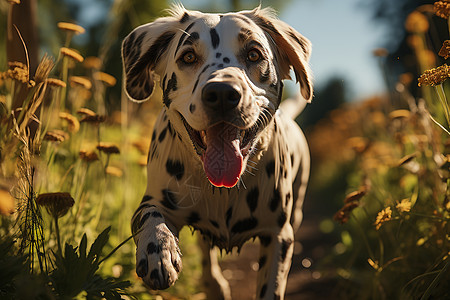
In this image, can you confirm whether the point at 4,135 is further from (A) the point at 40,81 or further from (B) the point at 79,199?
(B) the point at 79,199

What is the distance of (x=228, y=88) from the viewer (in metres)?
1.98

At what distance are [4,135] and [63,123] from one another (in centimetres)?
93

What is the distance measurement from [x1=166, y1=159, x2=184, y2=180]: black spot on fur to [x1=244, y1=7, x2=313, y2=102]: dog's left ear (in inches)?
31.5

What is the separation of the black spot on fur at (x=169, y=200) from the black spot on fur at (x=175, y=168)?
3.9 inches

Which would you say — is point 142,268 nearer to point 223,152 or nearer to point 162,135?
point 223,152

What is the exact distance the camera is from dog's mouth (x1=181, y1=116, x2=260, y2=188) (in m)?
2.16

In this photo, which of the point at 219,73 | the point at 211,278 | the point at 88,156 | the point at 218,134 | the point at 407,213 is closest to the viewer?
the point at 219,73

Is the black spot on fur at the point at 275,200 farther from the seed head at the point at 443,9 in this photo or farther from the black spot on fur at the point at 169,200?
the seed head at the point at 443,9

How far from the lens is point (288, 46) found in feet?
8.38

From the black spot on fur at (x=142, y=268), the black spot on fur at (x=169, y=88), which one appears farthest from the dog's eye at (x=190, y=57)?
the black spot on fur at (x=142, y=268)

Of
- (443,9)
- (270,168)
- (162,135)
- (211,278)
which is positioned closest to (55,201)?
Answer: (162,135)

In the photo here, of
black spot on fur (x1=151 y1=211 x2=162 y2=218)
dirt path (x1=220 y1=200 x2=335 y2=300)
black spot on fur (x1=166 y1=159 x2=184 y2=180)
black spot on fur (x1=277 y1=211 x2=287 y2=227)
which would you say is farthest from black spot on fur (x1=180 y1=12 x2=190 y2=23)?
dirt path (x1=220 y1=200 x2=335 y2=300)

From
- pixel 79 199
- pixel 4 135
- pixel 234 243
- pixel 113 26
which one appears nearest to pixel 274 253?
pixel 234 243

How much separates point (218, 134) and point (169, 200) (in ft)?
1.64
